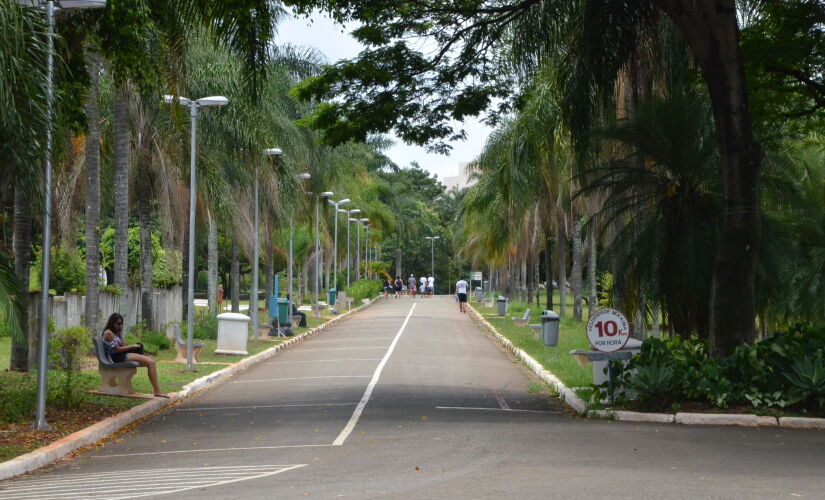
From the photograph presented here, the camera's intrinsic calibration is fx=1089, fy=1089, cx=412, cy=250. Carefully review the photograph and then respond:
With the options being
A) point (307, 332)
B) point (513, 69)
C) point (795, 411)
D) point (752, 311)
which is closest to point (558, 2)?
point (513, 69)

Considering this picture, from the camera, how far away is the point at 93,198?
21.6m

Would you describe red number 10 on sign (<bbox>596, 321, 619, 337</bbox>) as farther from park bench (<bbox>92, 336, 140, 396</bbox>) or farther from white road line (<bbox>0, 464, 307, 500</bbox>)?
park bench (<bbox>92, 336, 140, 396</bbox>)

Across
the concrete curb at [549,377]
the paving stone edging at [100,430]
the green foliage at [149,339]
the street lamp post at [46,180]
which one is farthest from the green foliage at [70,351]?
the concrete curb at [549,377]

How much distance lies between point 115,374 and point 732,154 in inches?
394

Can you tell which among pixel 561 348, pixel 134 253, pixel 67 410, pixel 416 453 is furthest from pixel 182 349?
pixel 134 253

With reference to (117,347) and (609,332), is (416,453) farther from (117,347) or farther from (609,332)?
(117,347)

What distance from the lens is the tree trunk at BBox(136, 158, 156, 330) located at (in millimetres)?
29156

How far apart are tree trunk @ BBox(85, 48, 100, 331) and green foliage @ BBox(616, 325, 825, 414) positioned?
1155cm

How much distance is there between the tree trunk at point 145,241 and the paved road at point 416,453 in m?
9.74

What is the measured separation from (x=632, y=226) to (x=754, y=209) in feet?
9.22

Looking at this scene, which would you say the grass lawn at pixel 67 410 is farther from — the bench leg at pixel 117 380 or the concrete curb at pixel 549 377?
the concrete curb at pixel 549 377

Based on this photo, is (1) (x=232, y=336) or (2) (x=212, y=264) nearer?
(1) (x=232, y=336)

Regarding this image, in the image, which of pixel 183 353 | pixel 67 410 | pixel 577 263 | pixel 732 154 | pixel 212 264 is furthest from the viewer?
pixel 577 263

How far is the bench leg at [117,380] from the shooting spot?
17016mm
